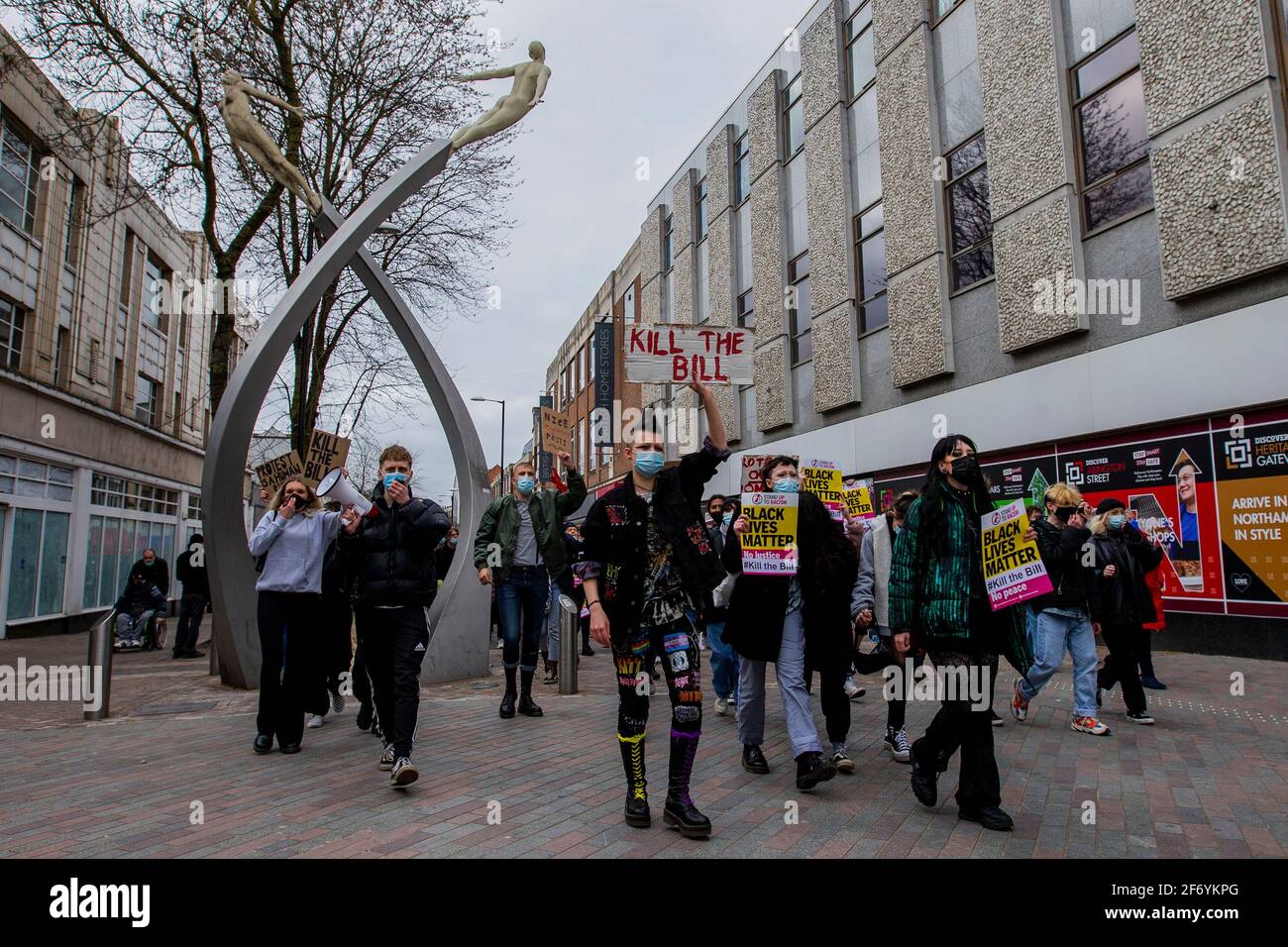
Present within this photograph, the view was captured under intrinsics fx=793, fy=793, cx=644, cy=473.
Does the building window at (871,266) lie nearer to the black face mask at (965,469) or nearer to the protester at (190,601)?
the black face mask at (965,469)

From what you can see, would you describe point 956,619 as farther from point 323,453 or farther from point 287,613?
point 323,453

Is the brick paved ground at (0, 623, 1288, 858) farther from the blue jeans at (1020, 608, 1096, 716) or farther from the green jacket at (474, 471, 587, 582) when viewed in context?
the green jacket at (474, 471, 587, 582)

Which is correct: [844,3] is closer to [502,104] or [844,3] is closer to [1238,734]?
[502,104]

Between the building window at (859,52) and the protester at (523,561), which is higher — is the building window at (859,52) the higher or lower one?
the higher one

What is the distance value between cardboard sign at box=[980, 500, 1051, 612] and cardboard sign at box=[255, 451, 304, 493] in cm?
593

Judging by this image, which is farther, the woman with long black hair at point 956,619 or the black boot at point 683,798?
the woman with long black hair at point 956,619

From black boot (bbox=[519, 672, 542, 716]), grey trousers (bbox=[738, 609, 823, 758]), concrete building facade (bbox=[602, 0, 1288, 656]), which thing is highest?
concrete building facade (bbox=[602, 0, 1288, 656])

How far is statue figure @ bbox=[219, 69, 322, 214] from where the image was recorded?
8.91m

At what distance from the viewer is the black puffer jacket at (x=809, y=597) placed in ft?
15.0

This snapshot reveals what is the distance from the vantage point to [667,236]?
98.3 ft

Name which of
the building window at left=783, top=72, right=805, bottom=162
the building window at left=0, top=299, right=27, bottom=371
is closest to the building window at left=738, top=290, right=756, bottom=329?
the building window at left=783, top=72, right=805, bottom=162

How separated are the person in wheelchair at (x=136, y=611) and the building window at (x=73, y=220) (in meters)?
9.27

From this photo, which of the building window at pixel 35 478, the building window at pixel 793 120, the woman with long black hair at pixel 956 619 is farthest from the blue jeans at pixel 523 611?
the building window at pixel 793 120
